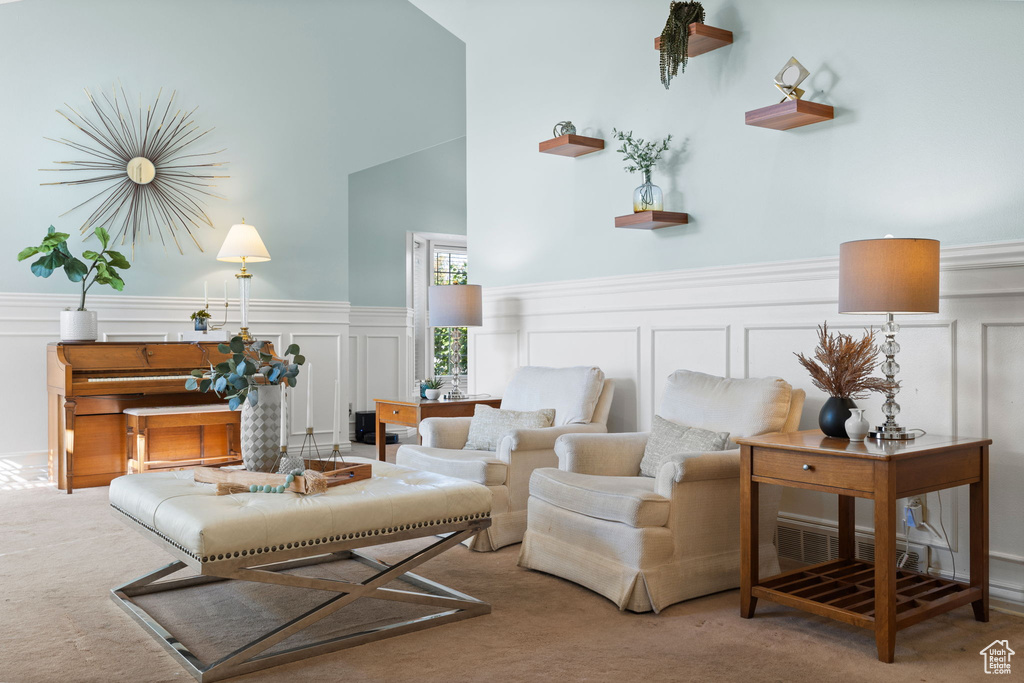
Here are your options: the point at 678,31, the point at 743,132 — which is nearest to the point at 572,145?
the point at 678,31

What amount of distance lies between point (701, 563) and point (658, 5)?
9.04 feet

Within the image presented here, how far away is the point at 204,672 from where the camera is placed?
2211 millimetres

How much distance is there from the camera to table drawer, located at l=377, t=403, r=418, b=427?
4.45 m

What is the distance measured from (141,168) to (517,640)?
4847 mm

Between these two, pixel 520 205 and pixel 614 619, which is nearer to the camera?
pixel 614 619

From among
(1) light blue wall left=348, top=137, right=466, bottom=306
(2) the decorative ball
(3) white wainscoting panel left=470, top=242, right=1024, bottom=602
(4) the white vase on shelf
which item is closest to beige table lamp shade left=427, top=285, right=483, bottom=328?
(3) white wainscoting panel left=470, top=242, right=1024, bottom=602

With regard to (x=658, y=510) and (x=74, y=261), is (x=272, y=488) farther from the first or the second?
(x=74, y=261)

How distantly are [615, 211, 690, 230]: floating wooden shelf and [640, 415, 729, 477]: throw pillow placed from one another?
1004 mm

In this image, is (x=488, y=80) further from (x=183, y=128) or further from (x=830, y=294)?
(x=830, y=294)

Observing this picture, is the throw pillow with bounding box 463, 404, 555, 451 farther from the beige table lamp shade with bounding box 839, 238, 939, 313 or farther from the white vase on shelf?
the beige table lamp shade with bounding box 839, 238, 939, 313

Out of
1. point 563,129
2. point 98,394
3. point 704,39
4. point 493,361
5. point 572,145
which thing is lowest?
point 98,394

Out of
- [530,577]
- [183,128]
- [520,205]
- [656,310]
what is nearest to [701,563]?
[530,577]

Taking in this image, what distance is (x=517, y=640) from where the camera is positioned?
2.53m

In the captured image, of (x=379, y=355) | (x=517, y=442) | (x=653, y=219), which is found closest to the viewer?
(x=517, y=442)
